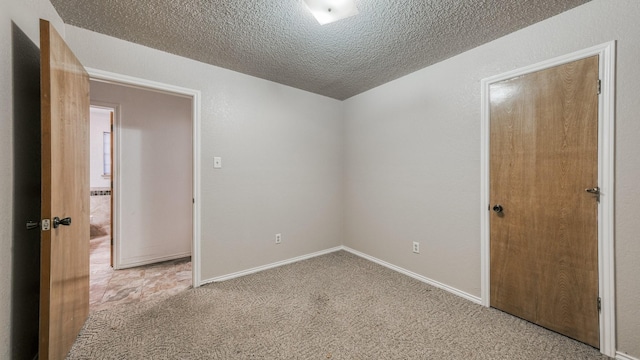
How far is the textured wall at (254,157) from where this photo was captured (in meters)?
2.34

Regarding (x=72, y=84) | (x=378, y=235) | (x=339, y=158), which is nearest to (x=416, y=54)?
(x=339, y=158)

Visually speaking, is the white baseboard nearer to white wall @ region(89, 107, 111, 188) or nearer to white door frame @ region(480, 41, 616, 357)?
white wall @ region(89, 107, 111, 188)

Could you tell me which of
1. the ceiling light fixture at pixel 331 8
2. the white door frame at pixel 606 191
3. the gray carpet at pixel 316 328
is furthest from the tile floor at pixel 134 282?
the white door frame at pixel 606 191

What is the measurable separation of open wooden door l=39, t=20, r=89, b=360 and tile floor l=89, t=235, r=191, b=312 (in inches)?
16.1

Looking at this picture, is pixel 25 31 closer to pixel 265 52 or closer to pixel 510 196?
pixel 265 52

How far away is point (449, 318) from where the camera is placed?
78.2 inches

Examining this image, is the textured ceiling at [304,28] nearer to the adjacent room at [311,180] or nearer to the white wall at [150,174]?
the adjacent room at [311,180]

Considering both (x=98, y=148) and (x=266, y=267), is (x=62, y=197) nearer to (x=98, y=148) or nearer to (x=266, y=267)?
(x=266, y=267)

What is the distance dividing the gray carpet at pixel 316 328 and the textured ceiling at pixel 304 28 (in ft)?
7.48

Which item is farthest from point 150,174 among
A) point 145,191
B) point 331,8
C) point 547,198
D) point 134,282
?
point 547,198

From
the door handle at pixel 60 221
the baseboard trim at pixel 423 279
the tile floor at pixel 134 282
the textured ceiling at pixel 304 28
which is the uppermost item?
the textured ceiling at pixel 304 28

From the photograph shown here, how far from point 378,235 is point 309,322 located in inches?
61.6

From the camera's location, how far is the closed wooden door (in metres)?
1.67

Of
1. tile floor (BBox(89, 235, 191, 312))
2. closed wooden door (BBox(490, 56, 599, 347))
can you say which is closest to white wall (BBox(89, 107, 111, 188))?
tile floor (BBox(89, 235, 191, 312))
